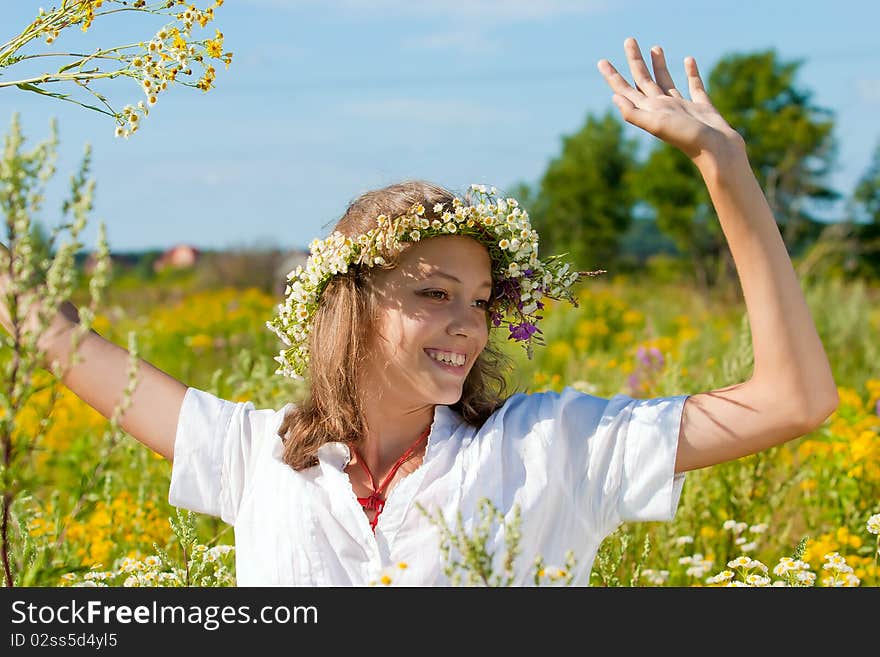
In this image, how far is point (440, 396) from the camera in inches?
87.0

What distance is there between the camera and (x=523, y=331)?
244cm

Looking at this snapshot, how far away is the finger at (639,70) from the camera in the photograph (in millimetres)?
1935

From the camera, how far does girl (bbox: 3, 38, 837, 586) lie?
1915 millimetres

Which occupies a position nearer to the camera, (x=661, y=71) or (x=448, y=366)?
(x=661, y=71)

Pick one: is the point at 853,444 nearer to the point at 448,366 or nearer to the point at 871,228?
the point at 448,366

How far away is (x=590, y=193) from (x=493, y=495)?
5134cm

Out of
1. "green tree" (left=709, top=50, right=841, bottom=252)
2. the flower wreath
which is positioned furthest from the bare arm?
"green tree" (left=709, top=50, right=841, bottom=252)

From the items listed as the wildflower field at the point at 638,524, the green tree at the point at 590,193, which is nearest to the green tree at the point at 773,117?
the green tree at the point at 590,193

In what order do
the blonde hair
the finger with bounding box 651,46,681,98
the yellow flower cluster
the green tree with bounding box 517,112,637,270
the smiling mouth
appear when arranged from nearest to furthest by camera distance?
1. the finger with bounding box 651,46,681,98
2. the smiling mouth
3. the blonde hair
4. the yellow flower cluster
5. the green tree with bounding box 517,112,637,270

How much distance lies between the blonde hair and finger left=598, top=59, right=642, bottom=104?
0.52 metres

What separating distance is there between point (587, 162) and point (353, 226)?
52458 millimetres

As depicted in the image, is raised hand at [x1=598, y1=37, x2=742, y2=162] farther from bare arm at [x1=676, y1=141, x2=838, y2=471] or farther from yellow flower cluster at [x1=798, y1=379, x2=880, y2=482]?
yellow flower cluster at [x1=798, y1=379, x2=880, y2=482]

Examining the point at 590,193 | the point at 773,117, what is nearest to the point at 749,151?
the point at 773,117
